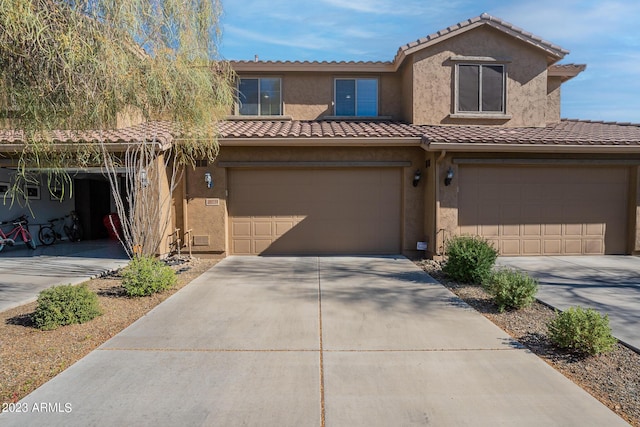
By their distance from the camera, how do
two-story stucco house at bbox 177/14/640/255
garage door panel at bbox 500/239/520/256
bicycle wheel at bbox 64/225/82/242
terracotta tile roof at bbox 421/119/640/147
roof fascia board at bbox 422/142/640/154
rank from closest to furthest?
1. roof fascia board at bbox 422/142/640/154
2. terracotta tile roof at bbox 421/119/640/147
3. two-story stucco house at bbox 177/14/640/255
4. garage door panel at bbox 500/239/520/256
5. bicycle wheel at bbox 64/225/82/242

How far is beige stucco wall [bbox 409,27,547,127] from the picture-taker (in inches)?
443

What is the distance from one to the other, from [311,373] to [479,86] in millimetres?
10347

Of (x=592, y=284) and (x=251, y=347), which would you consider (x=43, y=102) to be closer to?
(x=251, y=347)

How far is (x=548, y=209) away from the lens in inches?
406

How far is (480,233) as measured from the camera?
10.2 meters

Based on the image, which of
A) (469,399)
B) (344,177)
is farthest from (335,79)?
(469,399)

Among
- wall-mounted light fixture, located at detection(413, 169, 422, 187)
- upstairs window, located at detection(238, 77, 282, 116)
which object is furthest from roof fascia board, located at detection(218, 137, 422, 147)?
upstairs window, located at detection(238, 77, 282, 116)

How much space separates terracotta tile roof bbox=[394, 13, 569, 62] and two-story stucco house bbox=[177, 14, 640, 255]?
1.4 inches

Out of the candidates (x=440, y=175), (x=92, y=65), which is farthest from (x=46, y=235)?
(x=440, y=175)

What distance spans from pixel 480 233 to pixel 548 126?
480 centimetres

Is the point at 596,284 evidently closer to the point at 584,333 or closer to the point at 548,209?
the point at 548,209

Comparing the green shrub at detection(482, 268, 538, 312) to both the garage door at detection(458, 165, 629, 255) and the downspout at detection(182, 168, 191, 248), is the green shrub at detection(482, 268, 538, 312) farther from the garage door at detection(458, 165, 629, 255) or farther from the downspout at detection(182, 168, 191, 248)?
the downspout at detection(182, 168, 191, 248)

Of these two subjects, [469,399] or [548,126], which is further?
[548,126]

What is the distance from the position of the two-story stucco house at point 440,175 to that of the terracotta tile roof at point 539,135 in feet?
0.16
